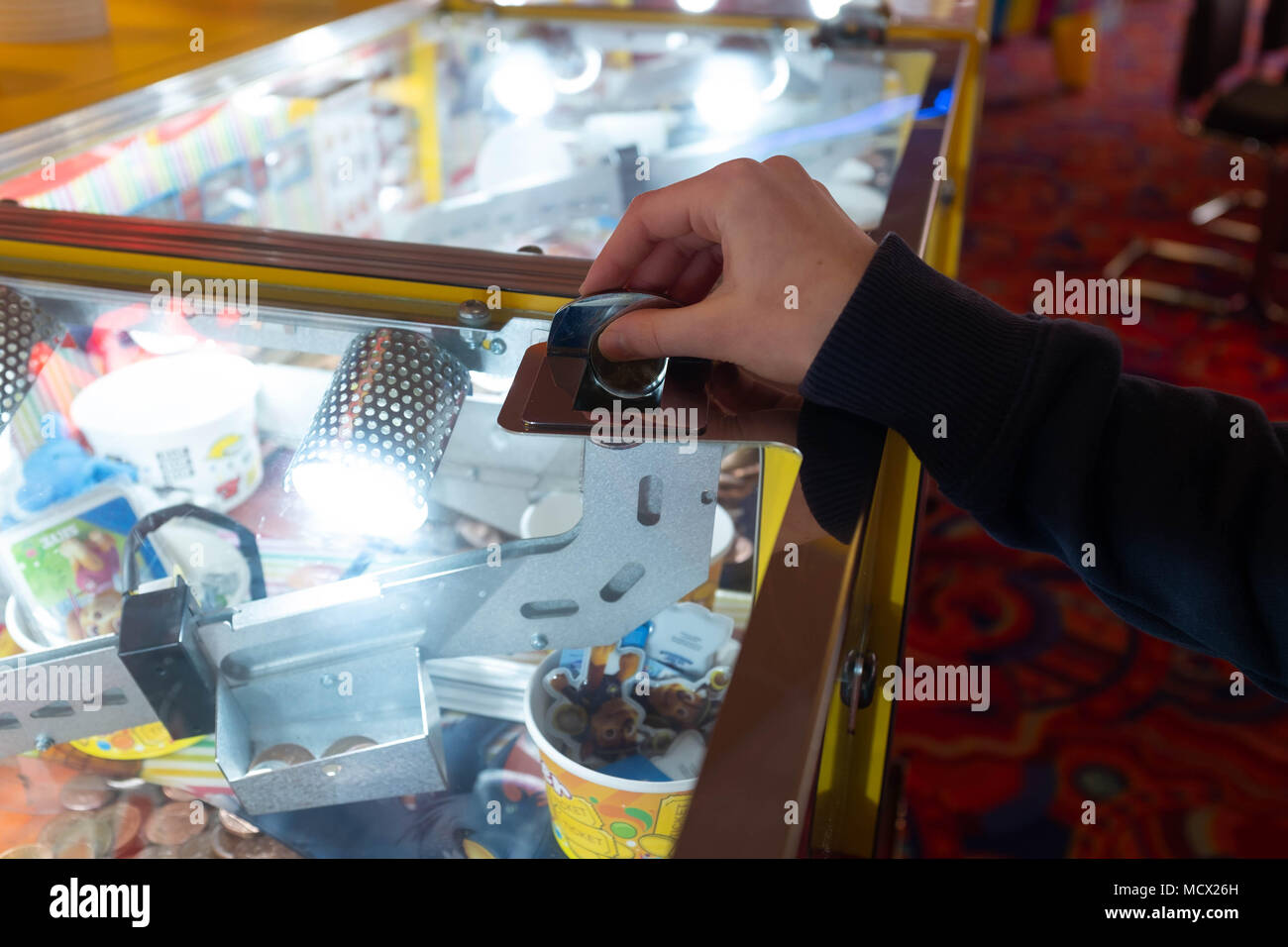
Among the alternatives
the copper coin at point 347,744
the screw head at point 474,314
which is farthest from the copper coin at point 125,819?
the screw head at point 474,314

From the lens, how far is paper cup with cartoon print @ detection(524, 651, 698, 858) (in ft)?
1.78

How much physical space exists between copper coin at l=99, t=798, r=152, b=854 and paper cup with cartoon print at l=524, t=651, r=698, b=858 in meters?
0.24

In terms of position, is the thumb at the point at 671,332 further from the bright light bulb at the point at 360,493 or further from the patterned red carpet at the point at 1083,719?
the patterned red carpet at the point at 1083,719

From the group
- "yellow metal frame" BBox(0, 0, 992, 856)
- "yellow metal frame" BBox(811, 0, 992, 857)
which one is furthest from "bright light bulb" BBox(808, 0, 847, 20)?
"yellow metal frame" BBox(0, 0, 992, 856)

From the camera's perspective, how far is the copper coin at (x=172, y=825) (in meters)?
0.60

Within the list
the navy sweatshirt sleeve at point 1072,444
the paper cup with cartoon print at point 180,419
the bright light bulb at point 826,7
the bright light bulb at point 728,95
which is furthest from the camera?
the bright light bulb at point 826,7

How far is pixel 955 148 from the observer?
1.25 meters

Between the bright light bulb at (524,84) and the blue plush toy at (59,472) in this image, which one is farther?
the bright light bulb at (524,84)

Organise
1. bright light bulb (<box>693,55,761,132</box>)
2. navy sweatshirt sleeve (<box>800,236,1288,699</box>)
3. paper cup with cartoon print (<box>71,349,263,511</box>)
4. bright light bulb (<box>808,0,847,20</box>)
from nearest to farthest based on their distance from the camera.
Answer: navy sweatshirt sleeve (<box>800,236,1288,699</box>) → paper cup with cartoon print (<box>71,349,263,511</box>) → bright light bulb (<box>693,55,761,132</box>) → bright light bulb (<box>808,0,847,20</box>)

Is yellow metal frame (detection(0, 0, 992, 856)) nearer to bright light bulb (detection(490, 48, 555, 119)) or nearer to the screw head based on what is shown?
the screw head

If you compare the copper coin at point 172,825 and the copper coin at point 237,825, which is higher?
the copper coin at point 237,825

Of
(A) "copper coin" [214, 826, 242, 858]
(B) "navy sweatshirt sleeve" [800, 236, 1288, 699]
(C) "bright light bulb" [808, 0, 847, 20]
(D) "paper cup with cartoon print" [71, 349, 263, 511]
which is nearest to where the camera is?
(B) "navy sweatshirt sleeve" [800, 236, 1288, 699]

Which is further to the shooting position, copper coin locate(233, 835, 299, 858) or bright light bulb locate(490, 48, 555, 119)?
bright light bulb locate(490, 48, 555, 119)
